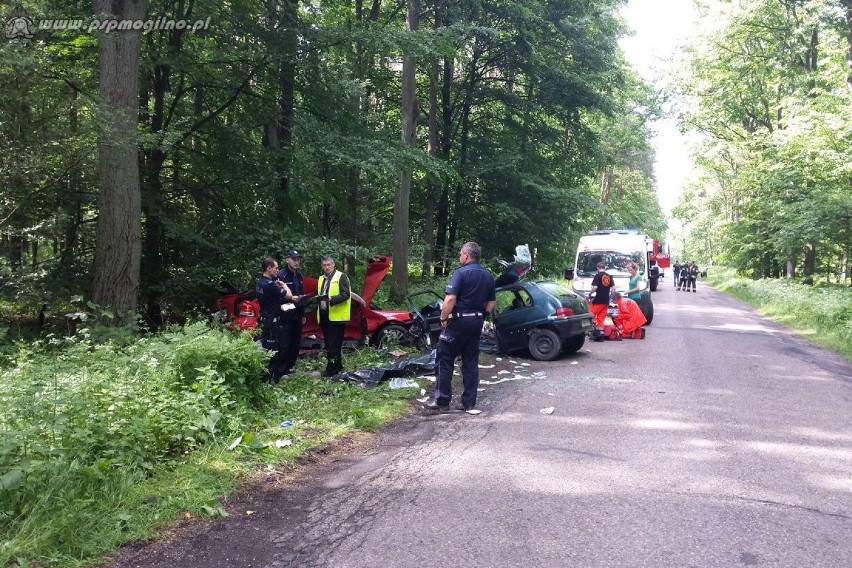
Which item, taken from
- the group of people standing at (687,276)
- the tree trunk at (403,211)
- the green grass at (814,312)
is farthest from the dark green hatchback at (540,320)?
the group of people standing at (687,276)

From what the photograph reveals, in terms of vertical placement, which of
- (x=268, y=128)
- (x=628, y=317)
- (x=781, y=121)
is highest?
Answer: (x=781, y=121)

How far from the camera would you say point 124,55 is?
29.8 ft

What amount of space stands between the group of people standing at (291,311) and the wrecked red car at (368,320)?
1.89 meters

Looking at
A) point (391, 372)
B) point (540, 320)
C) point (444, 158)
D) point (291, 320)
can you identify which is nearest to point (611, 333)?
point (540, 320)

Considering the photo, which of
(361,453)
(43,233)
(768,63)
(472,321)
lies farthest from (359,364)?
(768,63)

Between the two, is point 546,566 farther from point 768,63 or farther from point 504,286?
point 768,63

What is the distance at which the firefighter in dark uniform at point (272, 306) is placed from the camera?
847cm

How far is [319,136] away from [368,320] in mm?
4366

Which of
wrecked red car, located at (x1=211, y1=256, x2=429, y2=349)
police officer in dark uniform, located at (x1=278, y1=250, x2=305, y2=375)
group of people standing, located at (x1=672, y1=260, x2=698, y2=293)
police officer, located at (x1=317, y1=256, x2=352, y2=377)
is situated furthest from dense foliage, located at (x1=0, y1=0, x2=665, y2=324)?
group of people standing, located at (x1=672, y1=260, x2=698, y2=293)

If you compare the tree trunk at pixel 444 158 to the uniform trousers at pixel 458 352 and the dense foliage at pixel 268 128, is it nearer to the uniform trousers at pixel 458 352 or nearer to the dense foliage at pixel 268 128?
the dense foliage at pixel 268 128

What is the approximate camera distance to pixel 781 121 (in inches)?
1141

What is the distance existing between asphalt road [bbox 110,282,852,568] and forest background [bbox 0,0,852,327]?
6063mm

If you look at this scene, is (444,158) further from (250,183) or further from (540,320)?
(540,320)

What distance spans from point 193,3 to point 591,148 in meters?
16.9
